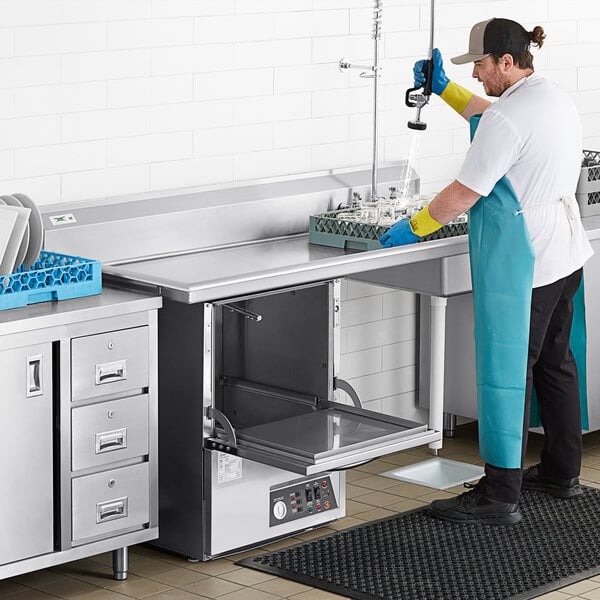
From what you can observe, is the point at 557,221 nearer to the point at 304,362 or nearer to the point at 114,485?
→ the point at 304,362

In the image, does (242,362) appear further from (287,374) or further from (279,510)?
(279,510)

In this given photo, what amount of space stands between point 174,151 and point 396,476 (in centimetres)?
151

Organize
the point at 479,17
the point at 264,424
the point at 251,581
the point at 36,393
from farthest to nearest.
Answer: the point at 479,17
the point at 264,424
the point at 251,581
the point at 36,393

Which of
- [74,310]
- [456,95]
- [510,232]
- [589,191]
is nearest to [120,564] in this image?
[74,310]

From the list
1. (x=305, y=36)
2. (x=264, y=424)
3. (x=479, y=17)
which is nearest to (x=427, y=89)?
(x=305, y=36)

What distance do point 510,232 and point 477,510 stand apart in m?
0.96

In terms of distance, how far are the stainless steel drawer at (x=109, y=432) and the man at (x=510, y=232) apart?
1097mm

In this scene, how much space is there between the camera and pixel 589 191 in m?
5.66

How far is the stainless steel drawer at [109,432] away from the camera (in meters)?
4.04

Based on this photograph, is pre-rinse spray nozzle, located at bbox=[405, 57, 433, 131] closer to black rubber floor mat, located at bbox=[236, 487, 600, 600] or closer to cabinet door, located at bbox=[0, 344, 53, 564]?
black rubber floor mat, located at bbox=[236, 487, 600, 600]

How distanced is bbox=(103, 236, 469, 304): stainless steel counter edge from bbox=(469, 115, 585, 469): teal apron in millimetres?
185

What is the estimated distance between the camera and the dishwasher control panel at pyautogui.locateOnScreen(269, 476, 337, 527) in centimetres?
464

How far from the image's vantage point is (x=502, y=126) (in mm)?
4520

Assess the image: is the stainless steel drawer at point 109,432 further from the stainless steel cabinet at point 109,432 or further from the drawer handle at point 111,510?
the drawer handle at point 111,510
